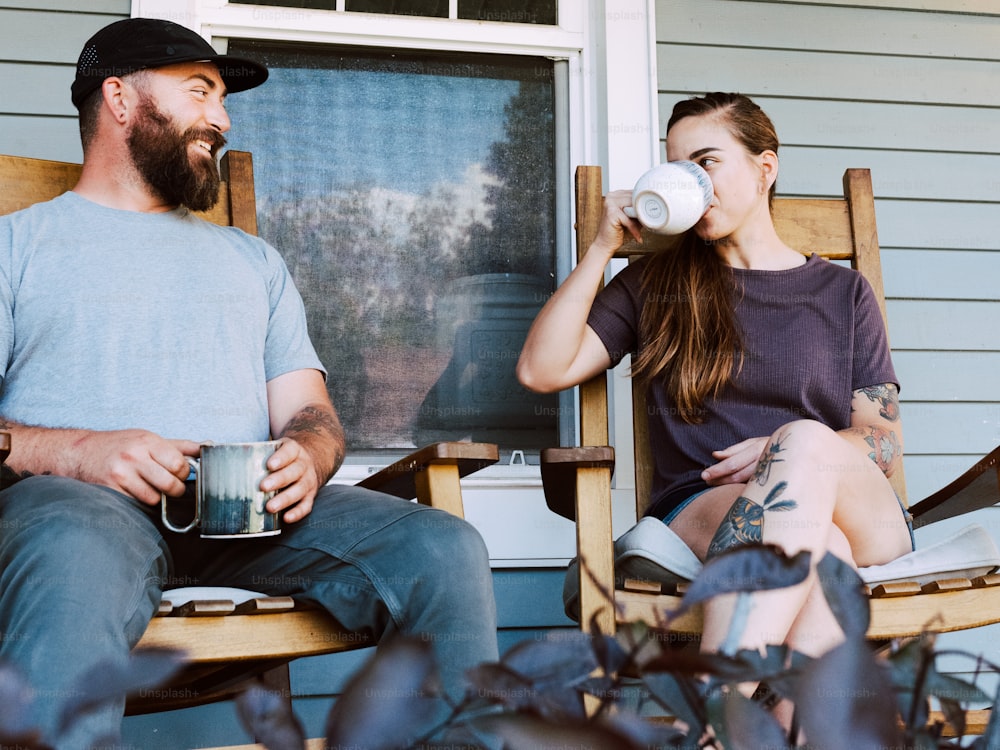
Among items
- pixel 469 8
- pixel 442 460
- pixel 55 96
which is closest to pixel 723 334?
pixel 442 460

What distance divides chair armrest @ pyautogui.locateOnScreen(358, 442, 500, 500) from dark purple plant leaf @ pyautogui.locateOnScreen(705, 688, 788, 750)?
1134 millimetres

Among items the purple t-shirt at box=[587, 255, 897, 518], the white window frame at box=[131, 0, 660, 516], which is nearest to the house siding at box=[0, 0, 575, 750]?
the white window frame at box=[131, 0, 660, 516]

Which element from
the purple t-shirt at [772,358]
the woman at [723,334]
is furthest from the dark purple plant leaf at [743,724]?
the purple t-shirt at [772,358]

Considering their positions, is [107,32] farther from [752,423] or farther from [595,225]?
[752,423]

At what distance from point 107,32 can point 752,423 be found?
1.34 meters

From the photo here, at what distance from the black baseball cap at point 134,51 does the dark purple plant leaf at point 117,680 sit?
1684 millimetres

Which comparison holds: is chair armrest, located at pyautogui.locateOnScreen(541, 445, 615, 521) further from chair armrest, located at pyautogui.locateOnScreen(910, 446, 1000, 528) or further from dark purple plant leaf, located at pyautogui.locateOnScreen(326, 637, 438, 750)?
dark purple plant leaf, located at pyautogui.locateOnScreen(326, 637, 438, 750)

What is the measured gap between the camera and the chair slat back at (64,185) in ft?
6.00

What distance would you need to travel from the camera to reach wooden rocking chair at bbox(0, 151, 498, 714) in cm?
126

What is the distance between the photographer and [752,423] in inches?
71.3

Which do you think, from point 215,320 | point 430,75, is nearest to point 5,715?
point 215,320

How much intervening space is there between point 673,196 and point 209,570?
3.18 feet

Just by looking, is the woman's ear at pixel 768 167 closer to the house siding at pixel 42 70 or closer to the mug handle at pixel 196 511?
Result: the mug handle at pixel 196 511

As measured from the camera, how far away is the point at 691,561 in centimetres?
152
